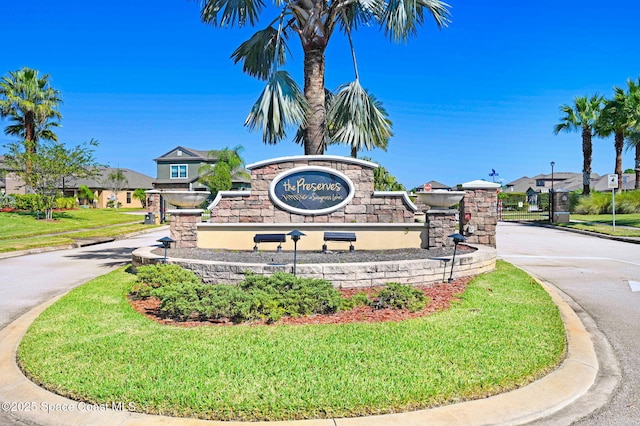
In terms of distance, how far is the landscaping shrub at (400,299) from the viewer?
20.8 feet

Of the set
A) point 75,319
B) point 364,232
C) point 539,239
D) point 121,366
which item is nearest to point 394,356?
point 121,366

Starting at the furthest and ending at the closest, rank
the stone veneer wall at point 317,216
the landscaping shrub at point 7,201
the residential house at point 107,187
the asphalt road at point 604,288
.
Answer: the residential house at point 107,187 < the landscaping shrub at point 7,201 < the stone veneer wall at point 317,216 < the asphalt road at point 604,288

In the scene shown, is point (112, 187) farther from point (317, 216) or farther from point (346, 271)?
point (346, 271)

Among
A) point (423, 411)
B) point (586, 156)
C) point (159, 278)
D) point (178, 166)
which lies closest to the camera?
point (423, 411)

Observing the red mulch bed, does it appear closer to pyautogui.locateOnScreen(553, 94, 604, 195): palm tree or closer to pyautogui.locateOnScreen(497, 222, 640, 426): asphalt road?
pyautogui.locateOnScreen(497, 222, 640, 426): asphalt road

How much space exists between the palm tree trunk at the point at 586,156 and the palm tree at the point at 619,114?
3.20 feet

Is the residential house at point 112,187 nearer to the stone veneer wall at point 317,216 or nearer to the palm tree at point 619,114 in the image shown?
the stone veneer wall at point 317,216

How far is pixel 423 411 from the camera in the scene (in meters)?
3.43

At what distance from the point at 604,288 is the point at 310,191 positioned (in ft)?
21.6

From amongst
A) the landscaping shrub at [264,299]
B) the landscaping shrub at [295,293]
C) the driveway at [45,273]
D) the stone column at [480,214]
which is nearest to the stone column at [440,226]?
the stone column at [480,214]

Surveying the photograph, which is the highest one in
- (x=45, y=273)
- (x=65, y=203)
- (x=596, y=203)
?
(x=596, y=203)

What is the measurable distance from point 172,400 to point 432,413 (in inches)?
78.9

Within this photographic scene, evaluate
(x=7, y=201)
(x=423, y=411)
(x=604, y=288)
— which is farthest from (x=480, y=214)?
(x=7, y=201)

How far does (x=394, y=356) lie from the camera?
4.42m
